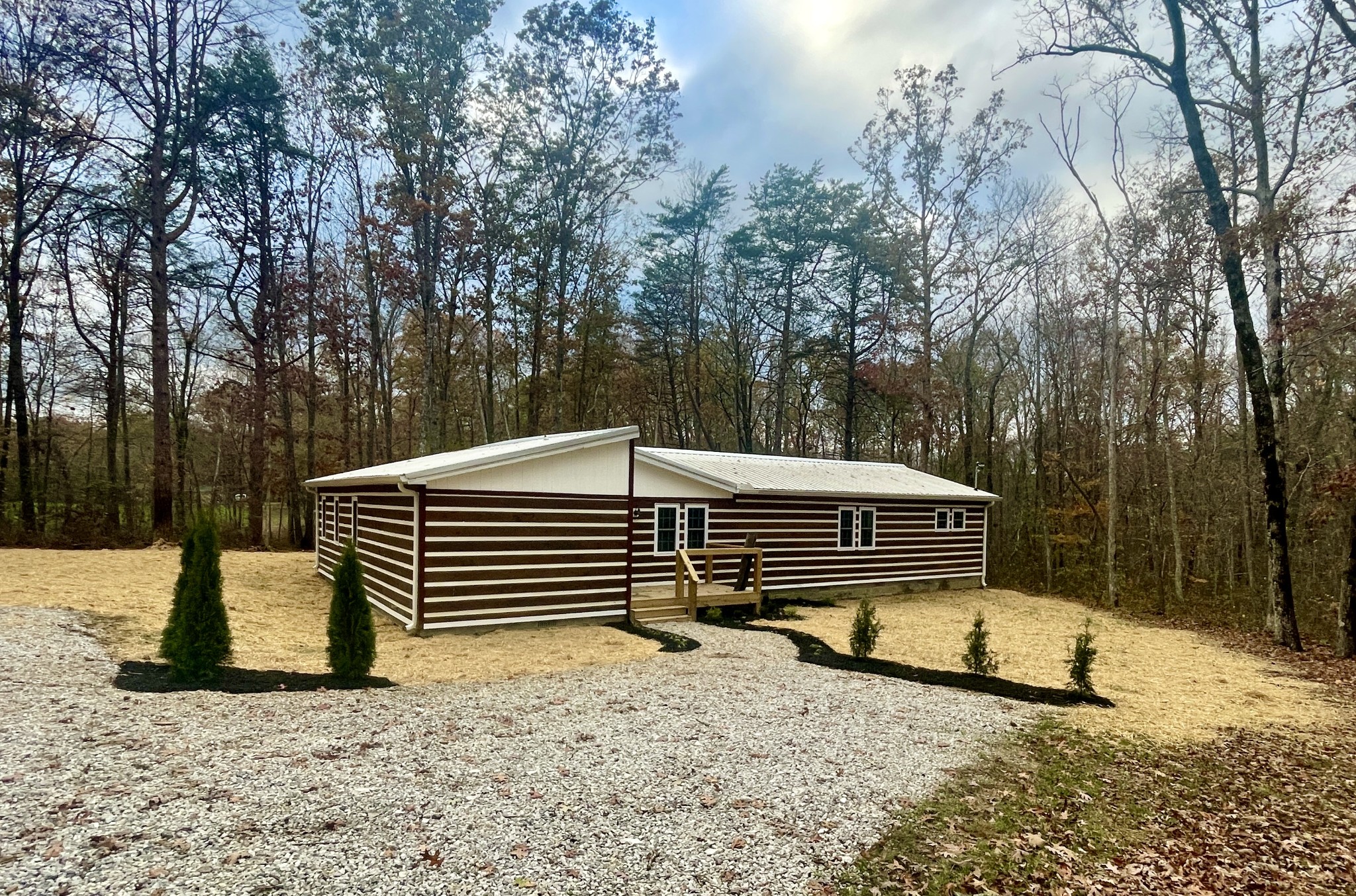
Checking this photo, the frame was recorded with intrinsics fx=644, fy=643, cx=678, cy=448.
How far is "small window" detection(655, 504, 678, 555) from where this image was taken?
12812mm

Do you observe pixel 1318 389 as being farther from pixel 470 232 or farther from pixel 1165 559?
pixel 470 232

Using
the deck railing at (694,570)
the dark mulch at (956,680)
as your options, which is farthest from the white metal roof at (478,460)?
the dark mulch at (956,680)

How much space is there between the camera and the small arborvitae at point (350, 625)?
6602 mm

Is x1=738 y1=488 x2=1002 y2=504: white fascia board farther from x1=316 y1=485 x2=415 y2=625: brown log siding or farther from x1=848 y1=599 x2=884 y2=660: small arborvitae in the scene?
x1=316 y1=485 x2=415 y2=625: brown log siding

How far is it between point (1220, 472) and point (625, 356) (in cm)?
1960

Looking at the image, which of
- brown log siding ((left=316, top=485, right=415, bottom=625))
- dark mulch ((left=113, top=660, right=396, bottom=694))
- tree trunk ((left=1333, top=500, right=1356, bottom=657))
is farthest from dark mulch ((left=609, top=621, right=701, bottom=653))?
tree trunk ((left=1333, top=500, right=1356, bottom=657))

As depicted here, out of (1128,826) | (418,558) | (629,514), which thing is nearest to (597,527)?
(629,514)

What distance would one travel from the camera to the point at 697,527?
13.4 m

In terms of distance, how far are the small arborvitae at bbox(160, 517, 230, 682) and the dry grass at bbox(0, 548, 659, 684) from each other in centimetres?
72

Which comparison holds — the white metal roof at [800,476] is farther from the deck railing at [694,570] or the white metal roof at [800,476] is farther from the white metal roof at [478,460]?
the white metal roof at [478,460]

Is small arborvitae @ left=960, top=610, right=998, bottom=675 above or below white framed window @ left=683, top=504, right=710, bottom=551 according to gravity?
below

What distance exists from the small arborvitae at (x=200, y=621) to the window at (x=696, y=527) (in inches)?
328

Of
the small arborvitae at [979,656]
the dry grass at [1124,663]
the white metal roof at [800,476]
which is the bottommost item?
the dry grass at [1124,663]

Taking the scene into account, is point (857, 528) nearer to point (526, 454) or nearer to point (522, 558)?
point (522, 558)
